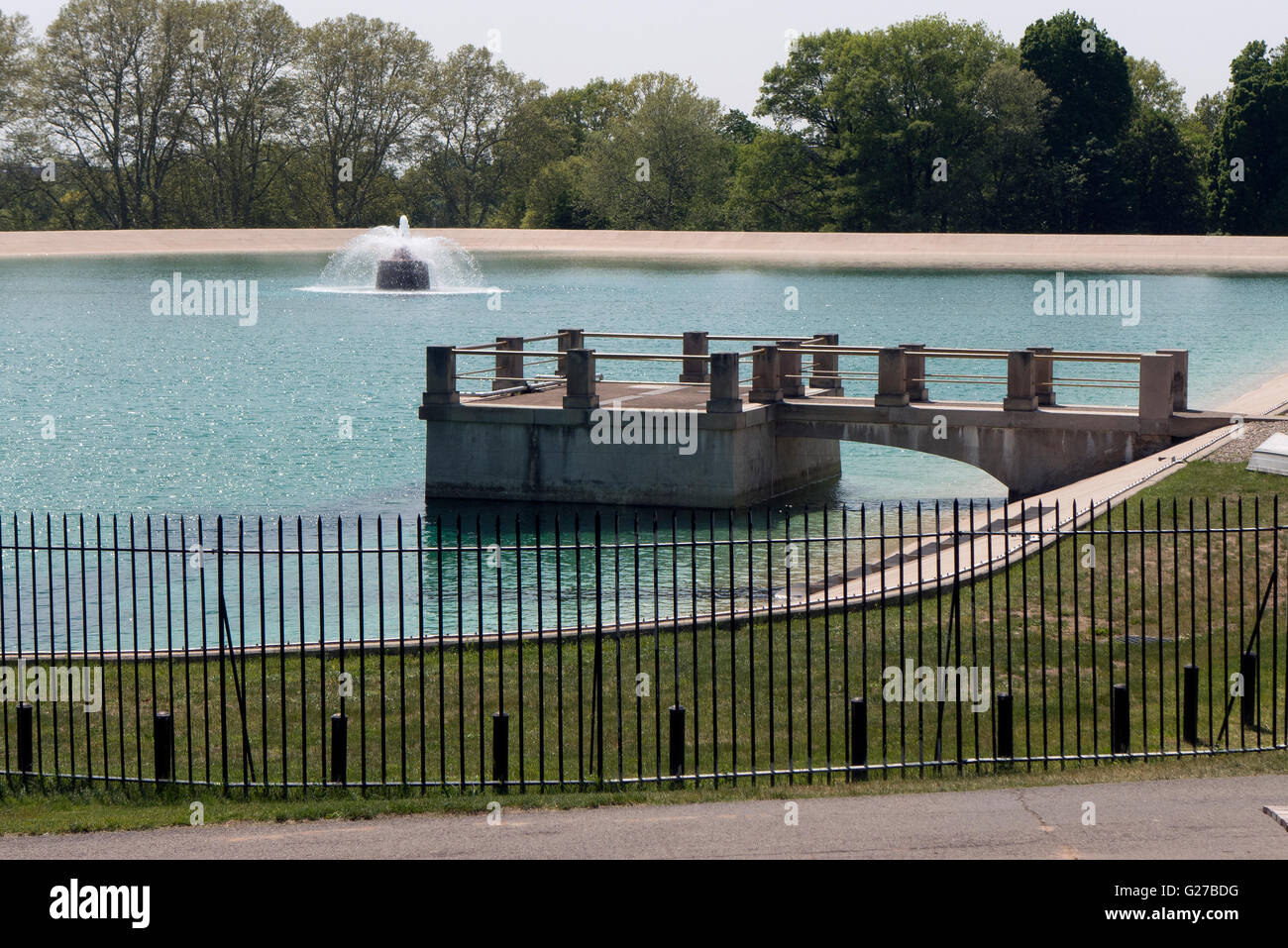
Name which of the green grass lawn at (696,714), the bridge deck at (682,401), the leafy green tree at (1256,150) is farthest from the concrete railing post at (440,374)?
the leafy green tree at (1256,150)

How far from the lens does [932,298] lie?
229 feet

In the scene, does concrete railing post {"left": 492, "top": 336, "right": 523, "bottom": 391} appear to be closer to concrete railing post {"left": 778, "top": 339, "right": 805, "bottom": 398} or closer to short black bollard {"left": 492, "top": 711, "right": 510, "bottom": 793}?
concrete railing post {"left": 778, "top": 339, "right": 805, "bottom": 398}

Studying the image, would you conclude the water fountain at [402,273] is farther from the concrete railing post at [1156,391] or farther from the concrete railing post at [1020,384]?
the concrete railing post at [1156,391]

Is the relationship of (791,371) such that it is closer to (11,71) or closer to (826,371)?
(826,371)

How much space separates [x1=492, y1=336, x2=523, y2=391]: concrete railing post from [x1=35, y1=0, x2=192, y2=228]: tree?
106 meters

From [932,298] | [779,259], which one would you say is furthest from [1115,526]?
[779,259]

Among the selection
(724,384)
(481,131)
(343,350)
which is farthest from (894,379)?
(481,131)

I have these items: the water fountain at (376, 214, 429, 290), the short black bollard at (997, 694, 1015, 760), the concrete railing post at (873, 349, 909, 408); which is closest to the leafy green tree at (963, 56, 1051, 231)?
the water fountain at (376, 214, 429, 290)

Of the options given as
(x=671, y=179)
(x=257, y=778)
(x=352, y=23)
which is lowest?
(x=257, y=778)

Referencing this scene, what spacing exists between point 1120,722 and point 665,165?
10859 centimetres

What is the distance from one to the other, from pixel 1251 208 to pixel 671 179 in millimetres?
38431

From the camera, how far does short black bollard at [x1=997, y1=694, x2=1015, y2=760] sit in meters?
11.2

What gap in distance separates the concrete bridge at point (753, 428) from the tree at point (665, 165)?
90.3 m

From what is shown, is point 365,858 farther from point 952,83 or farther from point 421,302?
point 952,83
